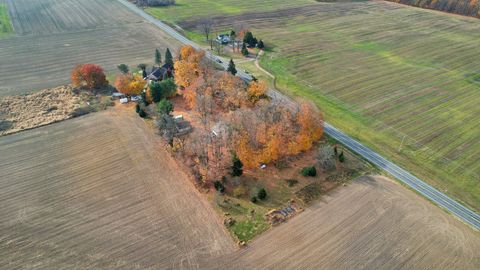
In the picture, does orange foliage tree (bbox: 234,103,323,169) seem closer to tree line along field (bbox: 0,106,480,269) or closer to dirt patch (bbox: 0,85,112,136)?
tree line along field (bbox: 0,106,480,269)

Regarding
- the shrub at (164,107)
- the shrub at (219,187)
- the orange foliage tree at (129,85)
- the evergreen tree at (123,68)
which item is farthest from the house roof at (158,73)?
the shrub at (219,187)

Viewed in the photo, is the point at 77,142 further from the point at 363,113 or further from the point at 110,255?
the point at 363,113

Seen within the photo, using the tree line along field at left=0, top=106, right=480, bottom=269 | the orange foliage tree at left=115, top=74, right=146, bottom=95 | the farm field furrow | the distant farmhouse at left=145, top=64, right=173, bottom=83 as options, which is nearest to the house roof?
the distant farmhouse at left=145, top=64, right=173, bottom=83

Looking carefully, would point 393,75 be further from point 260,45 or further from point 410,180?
point 410,180

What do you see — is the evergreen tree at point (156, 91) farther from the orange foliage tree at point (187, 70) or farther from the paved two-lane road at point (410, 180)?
the paved two-lane road at point (410, 180)

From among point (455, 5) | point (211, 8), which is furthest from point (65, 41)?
point (455, 5)
